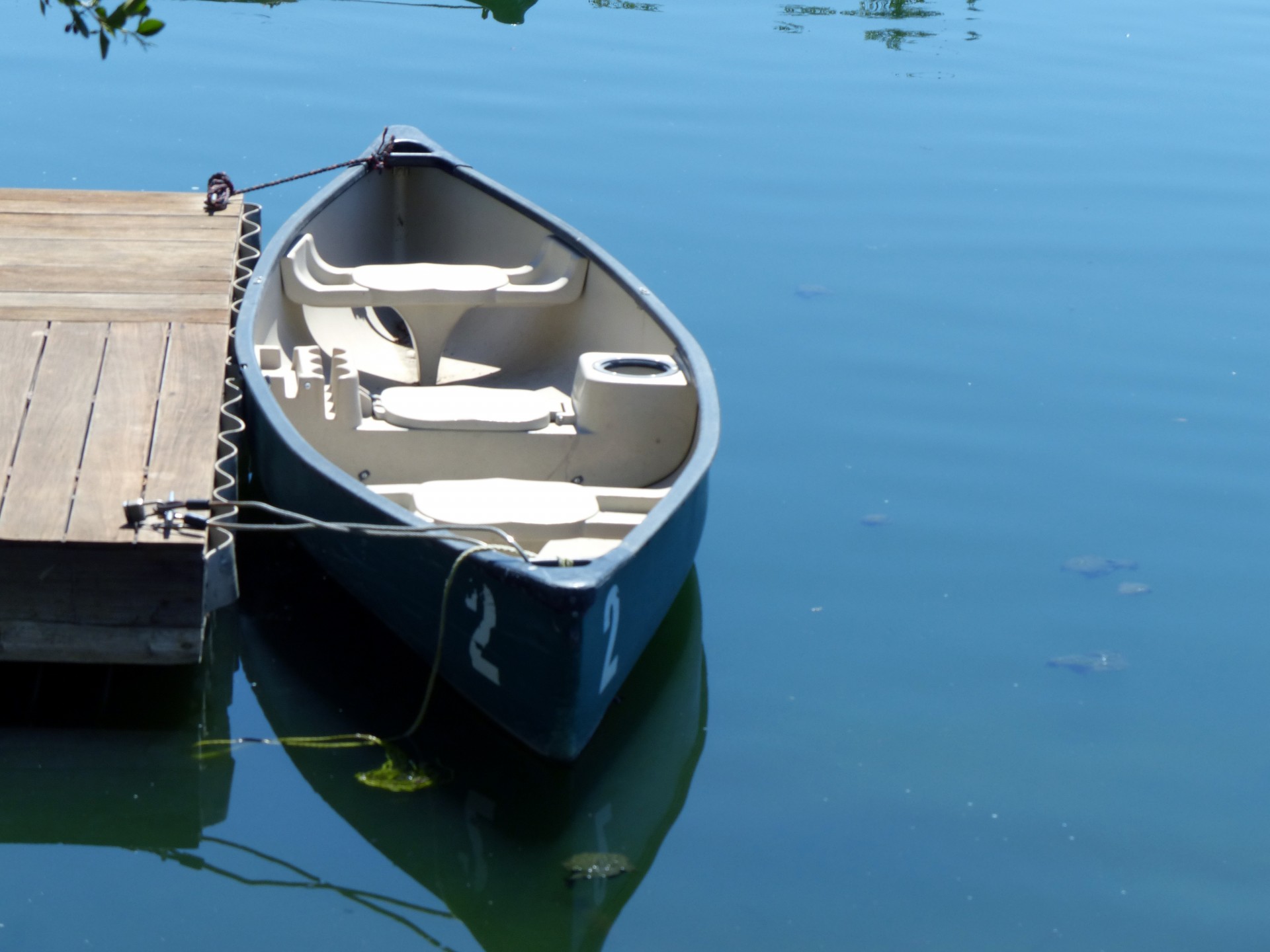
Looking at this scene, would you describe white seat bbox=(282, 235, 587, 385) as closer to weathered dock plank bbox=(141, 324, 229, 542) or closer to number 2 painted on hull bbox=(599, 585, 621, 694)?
weathered dock plank bbox=(141, 324, 229, 542)

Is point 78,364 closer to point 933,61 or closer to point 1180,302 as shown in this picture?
point 1180,302

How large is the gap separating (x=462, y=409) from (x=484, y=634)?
4.22ft

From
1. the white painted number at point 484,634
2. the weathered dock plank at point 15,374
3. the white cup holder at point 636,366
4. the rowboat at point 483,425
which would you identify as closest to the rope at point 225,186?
the rowboat at point 483,425

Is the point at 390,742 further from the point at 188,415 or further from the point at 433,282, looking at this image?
the point at 433,282

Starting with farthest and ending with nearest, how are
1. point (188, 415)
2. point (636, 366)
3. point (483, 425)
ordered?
point (636, 366) < point (483, 425) < point (188, 415)

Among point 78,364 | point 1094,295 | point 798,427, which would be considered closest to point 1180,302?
point 1094,295

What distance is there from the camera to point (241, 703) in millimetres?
4086

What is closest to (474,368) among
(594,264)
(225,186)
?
(594,264)

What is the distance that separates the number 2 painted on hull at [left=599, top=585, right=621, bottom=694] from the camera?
3.56 m

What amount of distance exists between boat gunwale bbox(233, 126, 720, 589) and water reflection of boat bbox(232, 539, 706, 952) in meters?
0.55

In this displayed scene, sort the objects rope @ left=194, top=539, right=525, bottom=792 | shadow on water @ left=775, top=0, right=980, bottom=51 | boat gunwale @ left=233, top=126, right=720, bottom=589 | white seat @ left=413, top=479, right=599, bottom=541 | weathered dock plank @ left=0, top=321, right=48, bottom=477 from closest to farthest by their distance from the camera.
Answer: boat gunwale @ left=233, top=126, right=720, bottom=589
rope @ left=194, top=539, right=525, bottom=792
weathered dock plank @ left=0, top=321, right=48, bottom=477
white seat @ left=413, top=479, right=599, bottom=541
shadow on water @ left=775, top=0, right=980, bottom=51

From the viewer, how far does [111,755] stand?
3803mm

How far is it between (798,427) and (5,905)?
138 inches

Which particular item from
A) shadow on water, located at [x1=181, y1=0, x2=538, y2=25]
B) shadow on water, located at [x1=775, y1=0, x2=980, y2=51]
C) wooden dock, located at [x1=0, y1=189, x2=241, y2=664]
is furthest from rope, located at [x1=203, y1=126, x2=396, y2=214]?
shadow on water, located at [x1=775, y1=0, x2=980, y2=51]
